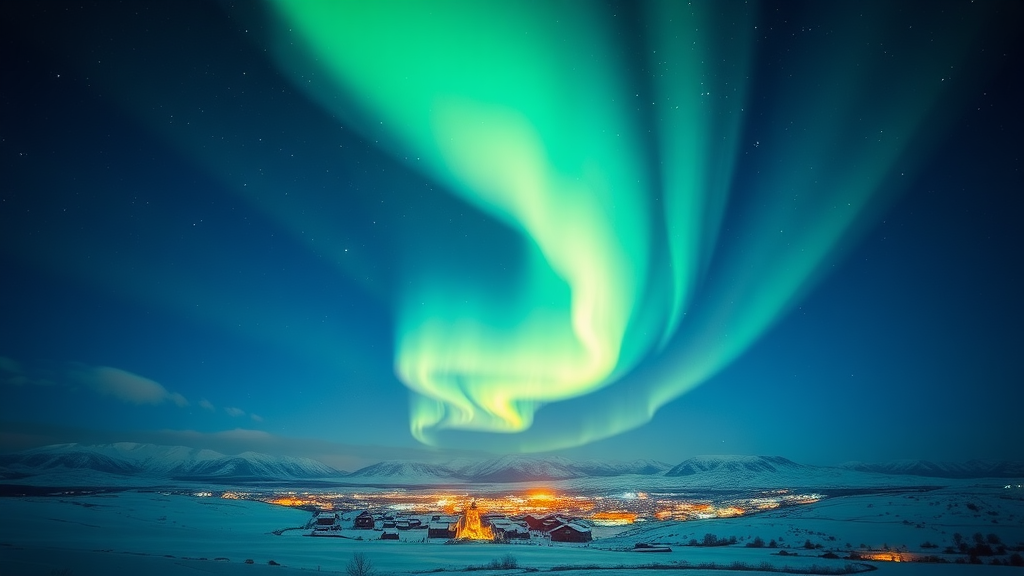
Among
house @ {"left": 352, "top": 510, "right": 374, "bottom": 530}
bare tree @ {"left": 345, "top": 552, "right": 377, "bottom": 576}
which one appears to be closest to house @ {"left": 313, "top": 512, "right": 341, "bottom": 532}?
house @ {"left": 352, "top": 510, "right": 374, "bottom": 530}

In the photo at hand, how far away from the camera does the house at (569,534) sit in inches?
1428

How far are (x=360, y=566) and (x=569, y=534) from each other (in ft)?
61.1

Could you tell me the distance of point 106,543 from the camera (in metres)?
27.9

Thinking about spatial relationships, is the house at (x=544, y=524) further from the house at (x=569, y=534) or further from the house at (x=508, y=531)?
the house at (x=569, y=534)

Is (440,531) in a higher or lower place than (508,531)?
higher

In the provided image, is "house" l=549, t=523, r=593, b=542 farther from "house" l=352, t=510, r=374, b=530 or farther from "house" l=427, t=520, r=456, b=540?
"house" l=352, t=510, r=374, b=530

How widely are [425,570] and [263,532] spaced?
2179cm

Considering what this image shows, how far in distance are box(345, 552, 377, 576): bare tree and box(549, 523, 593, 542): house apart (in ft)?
49.3

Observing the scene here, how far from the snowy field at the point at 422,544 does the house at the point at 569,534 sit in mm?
1604

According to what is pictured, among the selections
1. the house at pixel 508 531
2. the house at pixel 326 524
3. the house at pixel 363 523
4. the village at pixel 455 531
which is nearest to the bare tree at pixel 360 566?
the village at pixel 455 531

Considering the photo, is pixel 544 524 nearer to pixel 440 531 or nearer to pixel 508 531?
pixel 508 531

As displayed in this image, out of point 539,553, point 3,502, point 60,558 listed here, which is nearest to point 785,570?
point 539,553

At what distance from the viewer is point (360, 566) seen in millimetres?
22531

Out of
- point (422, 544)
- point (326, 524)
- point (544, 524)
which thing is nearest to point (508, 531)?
point (544, 524)
